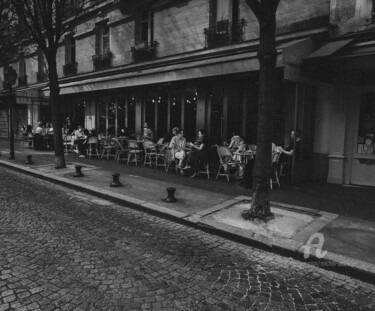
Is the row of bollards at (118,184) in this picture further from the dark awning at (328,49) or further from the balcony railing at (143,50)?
the balcony railing at (143,50)

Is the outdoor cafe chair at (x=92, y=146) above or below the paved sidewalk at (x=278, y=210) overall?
above

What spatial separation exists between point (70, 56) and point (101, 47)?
355 cm

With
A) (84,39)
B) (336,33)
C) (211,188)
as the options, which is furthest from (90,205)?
(84,39)

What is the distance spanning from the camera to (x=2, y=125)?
2848cm

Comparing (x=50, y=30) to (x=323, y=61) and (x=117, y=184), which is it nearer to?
(x=117, y=184)

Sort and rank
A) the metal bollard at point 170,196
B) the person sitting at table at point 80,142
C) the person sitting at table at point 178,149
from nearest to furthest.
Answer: the metal bollard at point 170,196, the person sitting at table at point 178,149, the person sitting at table at point 80,142

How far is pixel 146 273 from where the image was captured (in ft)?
12.3

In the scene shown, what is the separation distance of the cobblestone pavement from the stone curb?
0.39 ft

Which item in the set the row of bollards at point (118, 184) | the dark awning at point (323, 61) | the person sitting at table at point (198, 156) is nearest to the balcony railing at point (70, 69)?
the row of bollards at point (118, 184)

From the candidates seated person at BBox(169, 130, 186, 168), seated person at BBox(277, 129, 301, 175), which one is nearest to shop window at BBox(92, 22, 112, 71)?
seated person at BBox(169, 130, 186, 168)

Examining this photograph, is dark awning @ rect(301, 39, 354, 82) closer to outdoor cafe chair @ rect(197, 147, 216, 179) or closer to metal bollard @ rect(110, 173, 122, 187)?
outdoor cafe chair @ rect(197, 147, 216, 179)

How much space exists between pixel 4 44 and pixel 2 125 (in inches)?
511

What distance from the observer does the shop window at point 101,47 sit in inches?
659

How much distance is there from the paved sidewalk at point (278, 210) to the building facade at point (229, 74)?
67.2 inches
